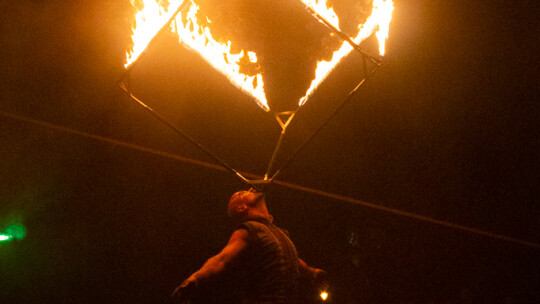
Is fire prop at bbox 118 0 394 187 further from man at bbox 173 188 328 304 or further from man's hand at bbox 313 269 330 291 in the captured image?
man's hand at bbox 313 269 330 291

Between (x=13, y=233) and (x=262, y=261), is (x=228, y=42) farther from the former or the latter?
(x=13, y=233)

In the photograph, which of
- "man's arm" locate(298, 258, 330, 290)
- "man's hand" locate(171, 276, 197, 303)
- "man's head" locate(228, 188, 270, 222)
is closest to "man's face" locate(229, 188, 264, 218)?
"man's head" locate(228, 188, 270, 222)

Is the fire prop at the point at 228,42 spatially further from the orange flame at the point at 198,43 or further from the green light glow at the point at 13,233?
the green light glow at the point at 13,233

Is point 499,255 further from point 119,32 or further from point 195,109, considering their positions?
point 119,32

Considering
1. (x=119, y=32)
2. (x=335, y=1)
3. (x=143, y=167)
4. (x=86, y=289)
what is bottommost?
(x=86, y=289)

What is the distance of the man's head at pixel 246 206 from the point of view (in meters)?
2.45

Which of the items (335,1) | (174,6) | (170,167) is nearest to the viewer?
(174,6)

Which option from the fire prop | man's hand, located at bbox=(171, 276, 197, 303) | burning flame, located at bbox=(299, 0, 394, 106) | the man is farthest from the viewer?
burning flame, located at bbox=(299, 0, 394, 106)

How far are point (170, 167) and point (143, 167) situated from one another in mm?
213

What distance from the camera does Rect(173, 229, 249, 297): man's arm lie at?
183 centimetres

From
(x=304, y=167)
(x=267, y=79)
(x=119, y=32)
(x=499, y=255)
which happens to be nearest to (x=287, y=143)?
(x=304, y=167)

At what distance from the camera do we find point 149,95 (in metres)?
3.43

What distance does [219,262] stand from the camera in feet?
6.73

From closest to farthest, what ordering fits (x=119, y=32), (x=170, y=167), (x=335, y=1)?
1. (x=335, y=1)
2. (x=119, y=32)
3. (x=170, y=167)
